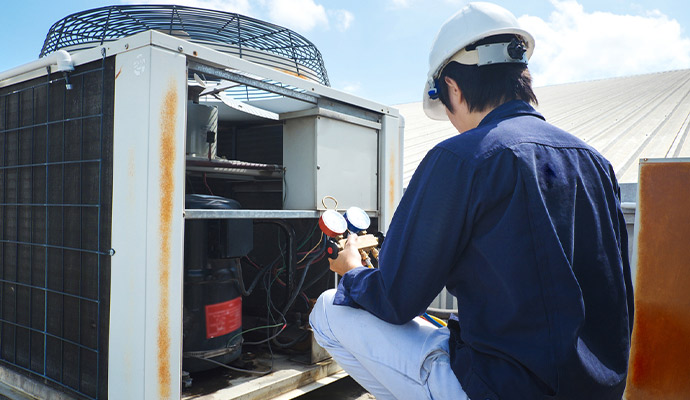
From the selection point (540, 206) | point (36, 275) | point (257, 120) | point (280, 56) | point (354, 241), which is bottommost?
point (36, 275)

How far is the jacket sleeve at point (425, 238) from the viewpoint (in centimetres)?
99

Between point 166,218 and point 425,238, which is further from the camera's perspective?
point 166,218

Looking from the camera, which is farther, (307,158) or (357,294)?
(307,158)

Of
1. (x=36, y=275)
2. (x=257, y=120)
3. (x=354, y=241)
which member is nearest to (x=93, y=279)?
(x=36, y=275)

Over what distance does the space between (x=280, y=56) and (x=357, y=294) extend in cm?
143

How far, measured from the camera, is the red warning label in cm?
191

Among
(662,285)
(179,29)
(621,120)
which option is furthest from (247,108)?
(621,120)

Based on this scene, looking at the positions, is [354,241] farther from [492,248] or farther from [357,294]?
[492,248]

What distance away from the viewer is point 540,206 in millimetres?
920

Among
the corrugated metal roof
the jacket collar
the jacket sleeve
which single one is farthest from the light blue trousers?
the corrugated metal roof

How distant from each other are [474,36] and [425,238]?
2.06 feet

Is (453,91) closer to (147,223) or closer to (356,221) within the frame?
(356,221)

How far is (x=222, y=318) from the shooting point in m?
1.95

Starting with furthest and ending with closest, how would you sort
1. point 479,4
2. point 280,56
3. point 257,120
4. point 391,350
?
point 257,120
point 280,56
point 479,4
point 391,350
